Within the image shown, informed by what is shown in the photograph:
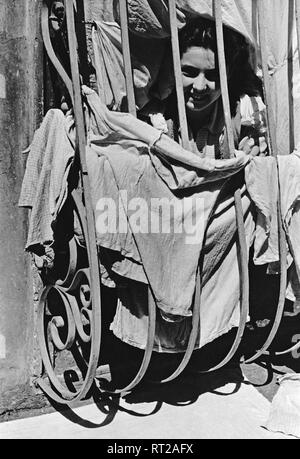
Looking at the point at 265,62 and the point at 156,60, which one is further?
the point at 156,60

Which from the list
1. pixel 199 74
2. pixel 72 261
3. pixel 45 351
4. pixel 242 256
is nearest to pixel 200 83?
pixel 199 74

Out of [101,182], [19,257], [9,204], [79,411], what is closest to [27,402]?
[79,411]

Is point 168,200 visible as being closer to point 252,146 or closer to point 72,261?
point 72,261

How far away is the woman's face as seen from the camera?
2.39 meters

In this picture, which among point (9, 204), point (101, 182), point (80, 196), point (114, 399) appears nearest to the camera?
point (101, 182)

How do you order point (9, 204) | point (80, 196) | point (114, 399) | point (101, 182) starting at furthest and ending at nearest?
point (114, 399) < point (9, 204) < point (80, 196) < point (101, 182)

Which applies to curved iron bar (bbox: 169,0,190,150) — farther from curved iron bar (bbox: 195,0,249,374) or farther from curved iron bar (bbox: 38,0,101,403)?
curved iron bar (bbox: 38,0,101,403)

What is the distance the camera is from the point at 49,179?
7.14ft

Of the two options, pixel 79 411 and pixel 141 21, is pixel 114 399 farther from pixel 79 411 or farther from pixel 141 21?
pixel 141 21

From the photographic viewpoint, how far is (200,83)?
7.85ft

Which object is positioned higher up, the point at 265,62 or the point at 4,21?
the point at 4,21

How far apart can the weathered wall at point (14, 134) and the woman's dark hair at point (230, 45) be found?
53cm

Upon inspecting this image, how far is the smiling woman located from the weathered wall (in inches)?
18.7

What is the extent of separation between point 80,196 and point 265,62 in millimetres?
767
